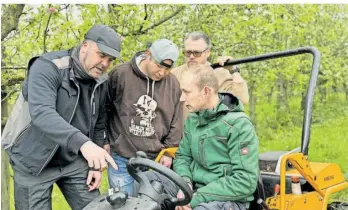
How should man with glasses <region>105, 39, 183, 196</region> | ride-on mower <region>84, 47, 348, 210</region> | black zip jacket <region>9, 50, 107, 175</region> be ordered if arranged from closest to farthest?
ride-on mower <region>84, 47, 348, 210</region>
black zip jacket <region>9, 50, 107, 175</region>
man with glasses <region>105, 39, 183, 196</region>

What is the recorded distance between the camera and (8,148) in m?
3.77

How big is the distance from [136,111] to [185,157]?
2.30 ft

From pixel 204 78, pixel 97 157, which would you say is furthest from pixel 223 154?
pixel 97 157

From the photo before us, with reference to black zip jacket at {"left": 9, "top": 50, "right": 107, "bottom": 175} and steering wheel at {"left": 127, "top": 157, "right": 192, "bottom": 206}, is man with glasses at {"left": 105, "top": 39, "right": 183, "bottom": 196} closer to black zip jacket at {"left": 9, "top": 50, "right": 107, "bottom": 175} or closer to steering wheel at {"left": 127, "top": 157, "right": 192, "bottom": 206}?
black zip jacket at {"left": 9, "top": 50, "right": 107, "bottom": 175}

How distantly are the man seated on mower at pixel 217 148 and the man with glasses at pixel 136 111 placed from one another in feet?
2.30

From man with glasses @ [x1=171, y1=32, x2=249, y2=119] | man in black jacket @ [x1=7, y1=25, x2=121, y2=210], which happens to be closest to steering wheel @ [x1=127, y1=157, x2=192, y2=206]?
man in black jacket @ [x1=7, y1=25, x2=121, y2=210]

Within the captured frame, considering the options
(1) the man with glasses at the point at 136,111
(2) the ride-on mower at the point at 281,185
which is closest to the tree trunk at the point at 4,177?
(1) the man with glasses at the point at 136,111

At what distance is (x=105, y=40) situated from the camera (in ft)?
12.1

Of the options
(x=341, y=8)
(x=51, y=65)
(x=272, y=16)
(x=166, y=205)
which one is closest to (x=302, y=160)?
(x=166, y=205)

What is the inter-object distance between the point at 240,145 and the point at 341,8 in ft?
44.4

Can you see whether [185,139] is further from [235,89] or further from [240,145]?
[235,89]

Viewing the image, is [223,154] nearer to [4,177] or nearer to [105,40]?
[105,40]

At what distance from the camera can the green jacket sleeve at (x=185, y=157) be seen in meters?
3.82

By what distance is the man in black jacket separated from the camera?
3.53 metres
